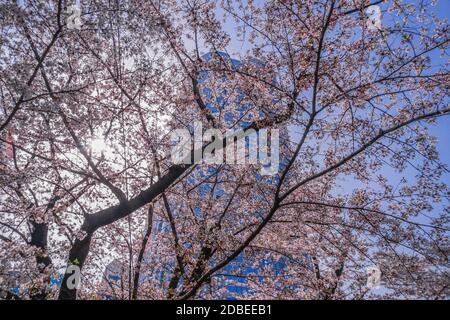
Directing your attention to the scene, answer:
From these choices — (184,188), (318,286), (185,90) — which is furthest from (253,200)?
(318,286)

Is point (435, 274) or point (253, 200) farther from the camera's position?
point (253, 200)

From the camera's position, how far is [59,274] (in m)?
6.85

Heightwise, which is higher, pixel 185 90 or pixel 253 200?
pixel 185 90

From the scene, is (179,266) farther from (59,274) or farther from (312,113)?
(312,113)

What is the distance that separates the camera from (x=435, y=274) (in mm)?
8062

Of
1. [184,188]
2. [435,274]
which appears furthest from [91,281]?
[435,274]
